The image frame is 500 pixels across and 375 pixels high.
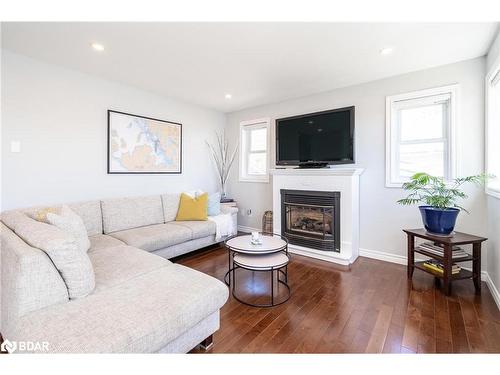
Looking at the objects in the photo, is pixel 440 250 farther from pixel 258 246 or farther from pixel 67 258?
pixel 67 258

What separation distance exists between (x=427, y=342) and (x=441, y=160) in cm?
213

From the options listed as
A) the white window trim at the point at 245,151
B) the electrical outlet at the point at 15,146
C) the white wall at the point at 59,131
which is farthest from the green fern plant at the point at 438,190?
the electrical outlet at the point at 15,146

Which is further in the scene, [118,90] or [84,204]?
[118,90]

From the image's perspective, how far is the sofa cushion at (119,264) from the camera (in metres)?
1.57

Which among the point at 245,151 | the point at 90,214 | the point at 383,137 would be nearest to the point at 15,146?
the point at 90,214

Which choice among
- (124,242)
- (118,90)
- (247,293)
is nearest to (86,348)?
(247,293)

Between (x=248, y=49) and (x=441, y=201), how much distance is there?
2.50m

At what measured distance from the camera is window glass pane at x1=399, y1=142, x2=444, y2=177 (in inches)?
110

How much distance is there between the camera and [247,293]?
7.34 ft

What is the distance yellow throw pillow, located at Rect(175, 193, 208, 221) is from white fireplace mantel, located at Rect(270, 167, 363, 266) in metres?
1.33

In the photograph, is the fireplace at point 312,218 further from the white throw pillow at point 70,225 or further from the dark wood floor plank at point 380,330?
the white throw pillow at point 70,225

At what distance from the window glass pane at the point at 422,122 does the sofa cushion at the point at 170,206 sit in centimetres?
329

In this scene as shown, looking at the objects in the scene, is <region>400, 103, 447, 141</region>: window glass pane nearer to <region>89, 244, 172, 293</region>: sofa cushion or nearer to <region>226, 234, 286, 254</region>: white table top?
<region>226, 234, 286, 254</region>: white table top
